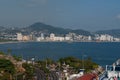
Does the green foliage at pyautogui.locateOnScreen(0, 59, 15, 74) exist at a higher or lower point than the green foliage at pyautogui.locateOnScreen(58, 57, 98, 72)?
higher

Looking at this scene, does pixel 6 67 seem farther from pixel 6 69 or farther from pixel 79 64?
pixel 79 64

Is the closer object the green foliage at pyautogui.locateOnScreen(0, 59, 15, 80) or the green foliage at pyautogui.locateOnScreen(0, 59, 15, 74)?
the green foliage at pyautogui.locateOnScreen(0, 59, 15, 80)

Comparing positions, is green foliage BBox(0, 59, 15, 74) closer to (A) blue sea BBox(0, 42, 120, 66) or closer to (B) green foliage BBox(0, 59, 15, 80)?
(B) green foliage BBox(0, 59, 15, 80)

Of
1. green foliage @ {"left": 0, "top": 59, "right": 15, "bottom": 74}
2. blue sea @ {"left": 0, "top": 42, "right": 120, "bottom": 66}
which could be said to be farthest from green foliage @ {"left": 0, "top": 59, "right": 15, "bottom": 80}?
blue sea @ {"left": 0, "top": 42, "right": 120, "bottom": 66}

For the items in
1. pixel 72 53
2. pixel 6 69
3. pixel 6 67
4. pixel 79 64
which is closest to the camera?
pixel 6 69

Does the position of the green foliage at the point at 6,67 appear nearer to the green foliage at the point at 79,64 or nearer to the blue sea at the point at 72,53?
the green foliage at the point at 79,64

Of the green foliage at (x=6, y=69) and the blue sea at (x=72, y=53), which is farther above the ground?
the green foliage at (x=6, y=69)

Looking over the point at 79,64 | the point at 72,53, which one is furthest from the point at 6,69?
the point at 72,53

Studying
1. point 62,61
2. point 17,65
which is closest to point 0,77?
point 17,65

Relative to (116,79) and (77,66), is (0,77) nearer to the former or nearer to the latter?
(77,66)

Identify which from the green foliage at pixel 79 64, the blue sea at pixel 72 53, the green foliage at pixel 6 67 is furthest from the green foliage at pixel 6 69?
the blue sea at pixel 72 53

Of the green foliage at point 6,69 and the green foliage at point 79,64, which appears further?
the green foliage at point 79,64
